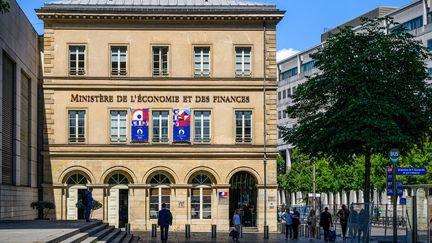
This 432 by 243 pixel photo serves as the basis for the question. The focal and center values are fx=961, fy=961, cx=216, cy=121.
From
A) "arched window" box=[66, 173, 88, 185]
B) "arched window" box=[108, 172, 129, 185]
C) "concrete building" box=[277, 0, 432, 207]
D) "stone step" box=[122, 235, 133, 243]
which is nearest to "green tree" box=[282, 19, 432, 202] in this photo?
"stone step" box=[122, 235, 133, 243]

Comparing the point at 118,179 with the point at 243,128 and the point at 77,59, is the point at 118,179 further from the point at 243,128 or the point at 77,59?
the point at 243,128

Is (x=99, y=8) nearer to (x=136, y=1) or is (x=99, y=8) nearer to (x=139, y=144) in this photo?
(x=136, y=1)

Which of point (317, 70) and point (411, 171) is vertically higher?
point (317, 70)

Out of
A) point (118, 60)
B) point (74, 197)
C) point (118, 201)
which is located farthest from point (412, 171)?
point (118, 60)

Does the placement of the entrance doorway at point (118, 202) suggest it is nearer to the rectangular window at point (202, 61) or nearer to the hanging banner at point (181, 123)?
the hanging banner at point (181, 123)

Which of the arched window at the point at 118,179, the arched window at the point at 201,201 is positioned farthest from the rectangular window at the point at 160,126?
the arched window at the point at 201,201

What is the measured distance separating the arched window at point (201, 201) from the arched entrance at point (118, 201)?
424cm

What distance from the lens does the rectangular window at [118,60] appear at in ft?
204

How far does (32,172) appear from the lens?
192 feet

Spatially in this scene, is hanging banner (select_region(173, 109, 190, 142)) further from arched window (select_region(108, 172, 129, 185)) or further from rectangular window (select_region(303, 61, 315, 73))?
rectangular window (select_region(303, 61, 315, 73))

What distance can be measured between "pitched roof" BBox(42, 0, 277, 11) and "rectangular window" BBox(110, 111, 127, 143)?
6.98m

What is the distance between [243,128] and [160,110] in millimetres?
5475

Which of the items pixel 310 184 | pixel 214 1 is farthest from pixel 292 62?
pixel 214 1

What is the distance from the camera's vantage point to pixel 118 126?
61.6 m
